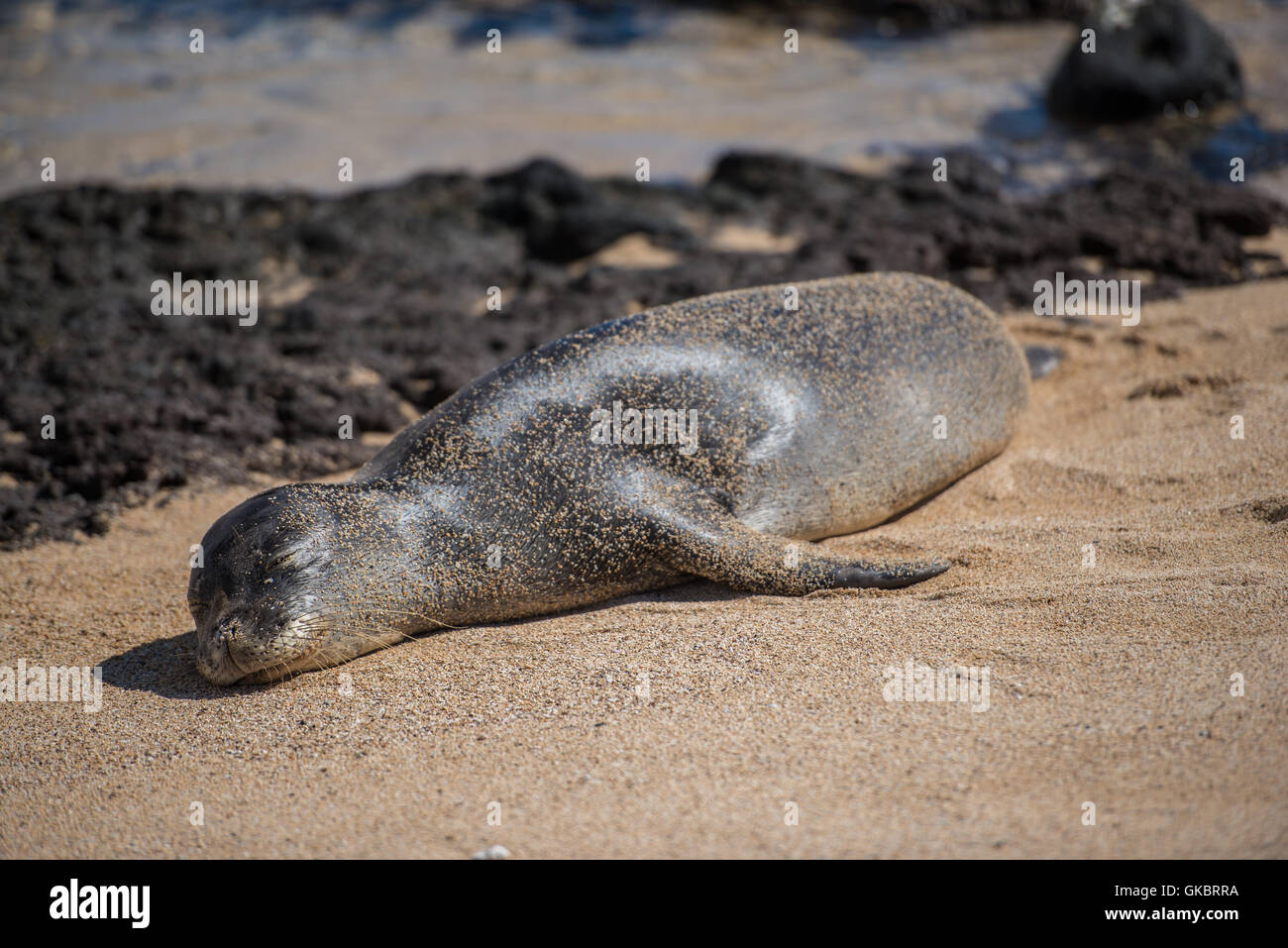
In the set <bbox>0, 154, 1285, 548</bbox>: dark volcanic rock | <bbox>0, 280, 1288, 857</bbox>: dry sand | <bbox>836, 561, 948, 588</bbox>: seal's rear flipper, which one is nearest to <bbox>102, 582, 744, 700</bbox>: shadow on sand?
<bbox>0, 280, 1288, 857</bbox>: dry sand

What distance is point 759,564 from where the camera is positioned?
448 cm

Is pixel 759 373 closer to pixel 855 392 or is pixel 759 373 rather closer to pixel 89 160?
pixel 855 392

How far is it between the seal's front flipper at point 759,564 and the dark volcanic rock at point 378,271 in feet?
7.97

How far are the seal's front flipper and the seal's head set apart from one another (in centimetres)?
111

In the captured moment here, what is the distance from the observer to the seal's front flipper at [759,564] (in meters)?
4.43

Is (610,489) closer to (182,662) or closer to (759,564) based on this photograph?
(759,564)

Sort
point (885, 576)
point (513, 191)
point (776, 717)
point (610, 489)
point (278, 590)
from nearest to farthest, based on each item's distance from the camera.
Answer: point (776, 717) → point (278, 590) → point (885, 576) → point (610, 489) → point (513, 191)

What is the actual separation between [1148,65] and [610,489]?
954cm

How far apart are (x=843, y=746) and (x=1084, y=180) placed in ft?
26.7

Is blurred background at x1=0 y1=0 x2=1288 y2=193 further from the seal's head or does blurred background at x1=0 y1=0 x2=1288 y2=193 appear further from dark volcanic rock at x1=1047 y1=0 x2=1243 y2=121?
the seal's head

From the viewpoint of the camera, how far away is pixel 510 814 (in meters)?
3.31

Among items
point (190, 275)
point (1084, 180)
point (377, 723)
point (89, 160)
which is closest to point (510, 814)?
point (377, 723)

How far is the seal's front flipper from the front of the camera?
174 inches

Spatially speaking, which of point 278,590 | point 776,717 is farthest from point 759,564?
point 278,590
